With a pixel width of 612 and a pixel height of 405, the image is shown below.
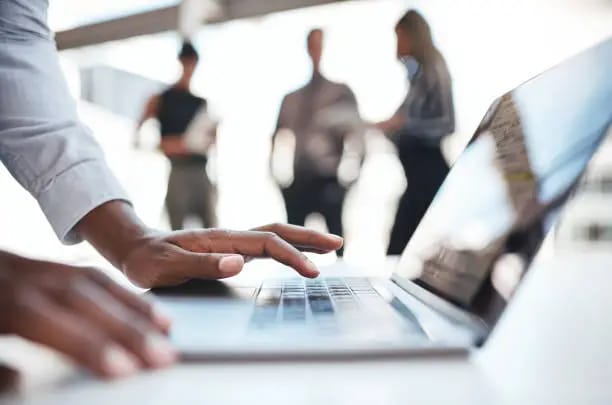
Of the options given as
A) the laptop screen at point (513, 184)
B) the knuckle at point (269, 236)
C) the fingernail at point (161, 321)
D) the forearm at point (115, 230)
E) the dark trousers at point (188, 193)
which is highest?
the laptop screen at point (513, 184)

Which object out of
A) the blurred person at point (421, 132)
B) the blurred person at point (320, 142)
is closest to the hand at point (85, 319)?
the blurred person at point (421, 132)

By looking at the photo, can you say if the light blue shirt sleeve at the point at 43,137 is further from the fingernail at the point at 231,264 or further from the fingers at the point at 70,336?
the fingers at the point at 70,336

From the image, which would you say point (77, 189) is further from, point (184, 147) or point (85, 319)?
point (184, 147)

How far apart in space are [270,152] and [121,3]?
5.99 ft

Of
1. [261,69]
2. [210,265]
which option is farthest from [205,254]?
[261,69]

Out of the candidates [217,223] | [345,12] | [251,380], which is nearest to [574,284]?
[251,380]

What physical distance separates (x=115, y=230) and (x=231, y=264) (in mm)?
211

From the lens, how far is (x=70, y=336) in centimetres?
22

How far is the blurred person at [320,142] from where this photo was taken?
1.76 meters

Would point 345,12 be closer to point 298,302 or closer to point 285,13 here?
point 285,13

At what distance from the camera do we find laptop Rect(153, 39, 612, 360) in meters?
0.25

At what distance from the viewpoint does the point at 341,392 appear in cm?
20

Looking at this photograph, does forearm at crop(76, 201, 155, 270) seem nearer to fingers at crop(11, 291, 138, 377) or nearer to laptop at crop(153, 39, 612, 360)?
laptop at crop(153, 39, 612, 360)

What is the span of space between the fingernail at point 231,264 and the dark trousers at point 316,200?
52.9 inches
